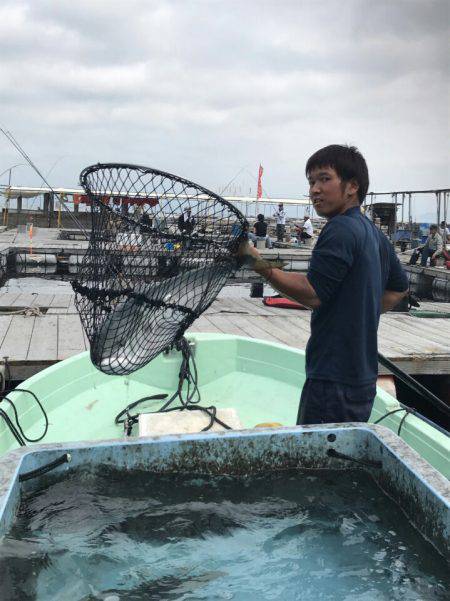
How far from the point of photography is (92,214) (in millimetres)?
2615

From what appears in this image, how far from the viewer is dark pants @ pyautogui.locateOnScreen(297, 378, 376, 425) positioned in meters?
2.30

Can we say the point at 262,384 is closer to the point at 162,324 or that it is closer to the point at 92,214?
the point at 162,324

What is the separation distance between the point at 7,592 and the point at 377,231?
195 centimetres

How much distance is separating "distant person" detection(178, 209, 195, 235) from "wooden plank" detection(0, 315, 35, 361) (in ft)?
10.2

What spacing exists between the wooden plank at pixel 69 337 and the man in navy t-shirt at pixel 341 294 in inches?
143

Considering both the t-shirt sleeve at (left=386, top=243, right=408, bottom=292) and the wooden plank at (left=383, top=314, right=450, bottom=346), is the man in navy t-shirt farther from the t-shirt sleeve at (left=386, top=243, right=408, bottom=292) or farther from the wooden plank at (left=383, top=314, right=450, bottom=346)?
the wooden plank at (left=383, top=314, right=450, bottom=346)

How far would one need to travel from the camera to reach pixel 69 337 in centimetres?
606

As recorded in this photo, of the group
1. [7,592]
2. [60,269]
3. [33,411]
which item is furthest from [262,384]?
[60,269]

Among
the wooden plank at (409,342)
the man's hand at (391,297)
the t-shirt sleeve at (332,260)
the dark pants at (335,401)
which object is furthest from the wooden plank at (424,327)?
the t-shirt sleeve at (332,260)

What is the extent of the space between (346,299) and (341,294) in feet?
0.10

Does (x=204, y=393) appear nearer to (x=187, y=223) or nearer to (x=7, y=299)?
(x=187, y=223)

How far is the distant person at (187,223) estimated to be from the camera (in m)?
2.65

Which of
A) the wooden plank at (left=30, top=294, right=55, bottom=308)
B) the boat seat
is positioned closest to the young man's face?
the boat seat

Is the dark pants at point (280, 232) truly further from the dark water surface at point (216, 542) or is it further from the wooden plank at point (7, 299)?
the dark water surface at point (216, 542)
